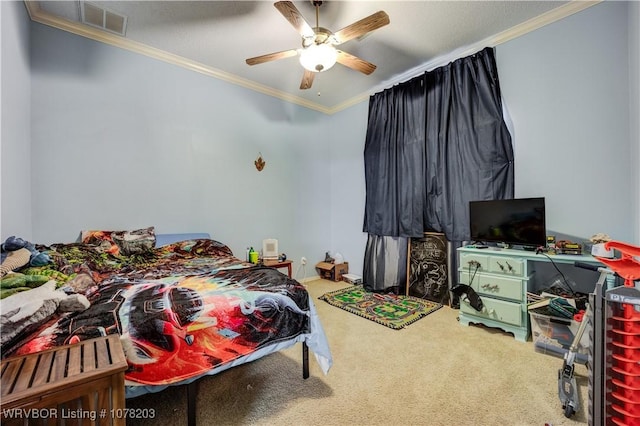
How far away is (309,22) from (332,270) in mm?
3158

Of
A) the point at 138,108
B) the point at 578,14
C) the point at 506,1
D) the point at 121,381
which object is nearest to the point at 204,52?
the point at 138,108

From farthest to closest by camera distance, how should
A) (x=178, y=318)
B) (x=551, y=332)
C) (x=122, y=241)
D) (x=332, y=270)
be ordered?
1. (x=332, y=270)
2. (x=122, y=241)
3. (x=551, y=332)
4. (x=178, y=318)

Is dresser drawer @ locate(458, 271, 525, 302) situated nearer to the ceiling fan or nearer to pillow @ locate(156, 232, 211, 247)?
the ceiling fan

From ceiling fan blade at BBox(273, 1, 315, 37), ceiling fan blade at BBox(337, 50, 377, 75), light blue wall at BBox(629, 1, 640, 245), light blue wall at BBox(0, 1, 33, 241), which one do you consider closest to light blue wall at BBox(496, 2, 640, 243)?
light blue wall at BBox(629, 1, 640, 245)

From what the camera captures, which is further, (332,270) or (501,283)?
(332,270)

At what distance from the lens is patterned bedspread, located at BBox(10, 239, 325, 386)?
1.11 metres

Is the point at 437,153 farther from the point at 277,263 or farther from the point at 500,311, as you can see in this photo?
the point at 277,263

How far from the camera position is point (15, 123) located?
74.5 inches

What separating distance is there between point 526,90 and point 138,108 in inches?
155

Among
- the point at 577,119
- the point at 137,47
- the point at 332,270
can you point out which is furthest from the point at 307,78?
the point at 332,270

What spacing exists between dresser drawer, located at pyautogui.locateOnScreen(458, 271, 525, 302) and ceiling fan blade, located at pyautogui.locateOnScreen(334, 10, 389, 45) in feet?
7.37

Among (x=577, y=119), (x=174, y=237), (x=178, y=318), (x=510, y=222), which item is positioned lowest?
(x=178, y=318)

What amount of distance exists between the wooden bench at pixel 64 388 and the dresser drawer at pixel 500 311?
2610 millimetres

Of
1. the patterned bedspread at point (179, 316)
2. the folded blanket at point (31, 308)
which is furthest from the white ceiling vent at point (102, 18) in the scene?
the folded blanket at point (31, 308)
